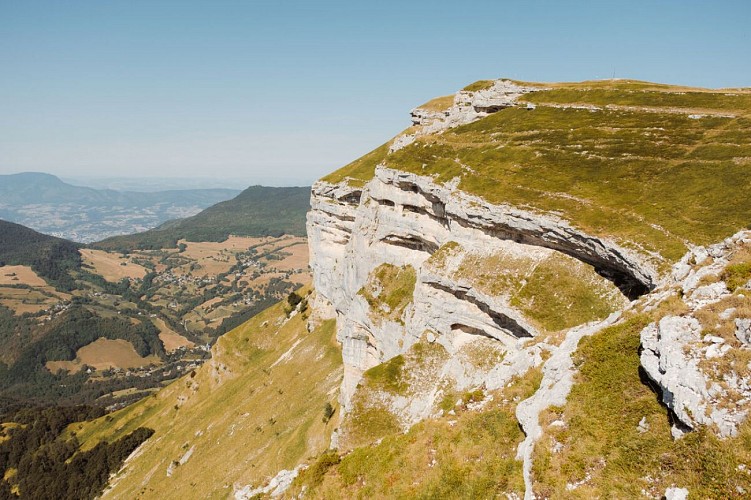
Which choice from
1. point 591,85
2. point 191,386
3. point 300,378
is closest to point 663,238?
point 591,85

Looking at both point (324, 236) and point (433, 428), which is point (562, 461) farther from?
point (324, 236)

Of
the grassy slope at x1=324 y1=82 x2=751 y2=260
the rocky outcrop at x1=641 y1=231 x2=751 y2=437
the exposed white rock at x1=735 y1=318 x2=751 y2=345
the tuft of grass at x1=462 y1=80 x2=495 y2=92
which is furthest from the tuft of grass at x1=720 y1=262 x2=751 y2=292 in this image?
the tuft of grass at x1=462 y1=80 x2=495 y2=92

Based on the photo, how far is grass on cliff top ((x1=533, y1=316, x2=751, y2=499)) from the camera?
11023mm

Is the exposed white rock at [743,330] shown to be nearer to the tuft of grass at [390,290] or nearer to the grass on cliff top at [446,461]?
the grass on cliff top at [446,461]

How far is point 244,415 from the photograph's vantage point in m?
81.0

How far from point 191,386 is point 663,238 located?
13781 cm

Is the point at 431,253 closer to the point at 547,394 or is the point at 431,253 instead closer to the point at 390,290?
the point at 390,290

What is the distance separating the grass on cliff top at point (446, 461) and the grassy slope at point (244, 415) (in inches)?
651

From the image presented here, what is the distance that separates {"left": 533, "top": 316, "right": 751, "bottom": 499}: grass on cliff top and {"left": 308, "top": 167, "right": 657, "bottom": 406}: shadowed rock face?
14887 millimetres

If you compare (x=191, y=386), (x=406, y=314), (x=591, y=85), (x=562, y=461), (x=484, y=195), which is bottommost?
(x=191, y=386)

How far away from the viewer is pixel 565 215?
3653cm

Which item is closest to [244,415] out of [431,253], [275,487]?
[431,253]

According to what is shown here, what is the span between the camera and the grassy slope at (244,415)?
60438 millimetres

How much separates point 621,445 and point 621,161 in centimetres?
3871
